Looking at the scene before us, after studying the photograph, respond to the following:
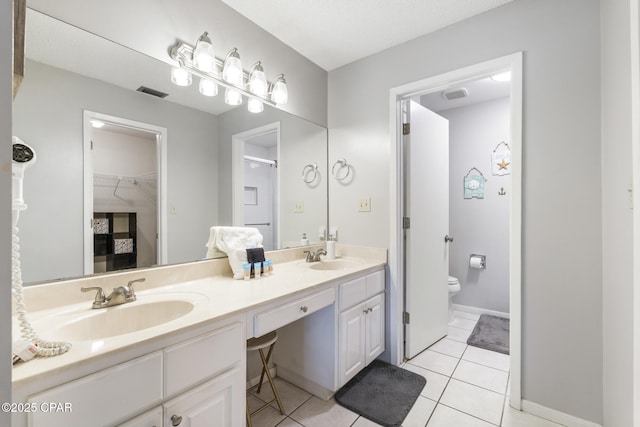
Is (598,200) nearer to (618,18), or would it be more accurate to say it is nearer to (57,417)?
(618,18)

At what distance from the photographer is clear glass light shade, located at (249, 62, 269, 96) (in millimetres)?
1782

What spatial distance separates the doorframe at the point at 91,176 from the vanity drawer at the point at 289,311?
2.10ft

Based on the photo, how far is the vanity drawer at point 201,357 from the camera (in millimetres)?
897

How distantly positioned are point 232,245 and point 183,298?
0.50 meters

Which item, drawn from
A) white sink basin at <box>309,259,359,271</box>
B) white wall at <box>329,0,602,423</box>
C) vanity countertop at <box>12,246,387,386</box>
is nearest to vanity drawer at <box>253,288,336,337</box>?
vanity countertop at <box>12,246,387,386</box>

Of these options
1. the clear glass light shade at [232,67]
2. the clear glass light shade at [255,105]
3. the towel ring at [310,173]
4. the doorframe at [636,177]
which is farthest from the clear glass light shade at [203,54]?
the doorframe at [636,177]

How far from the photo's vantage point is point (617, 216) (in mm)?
1203

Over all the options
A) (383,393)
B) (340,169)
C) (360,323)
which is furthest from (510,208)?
(383,393)

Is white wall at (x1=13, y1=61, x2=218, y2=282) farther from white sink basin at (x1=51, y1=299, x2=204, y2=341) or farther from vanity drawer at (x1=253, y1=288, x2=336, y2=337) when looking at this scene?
vanity drawer at (x1=253, y1=288, x2=336, y2=337)

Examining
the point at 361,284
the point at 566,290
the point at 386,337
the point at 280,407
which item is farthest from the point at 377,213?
the point at 280,407

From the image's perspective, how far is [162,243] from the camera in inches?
57.4

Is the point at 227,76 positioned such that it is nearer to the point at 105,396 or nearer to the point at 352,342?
the point at 105,396
